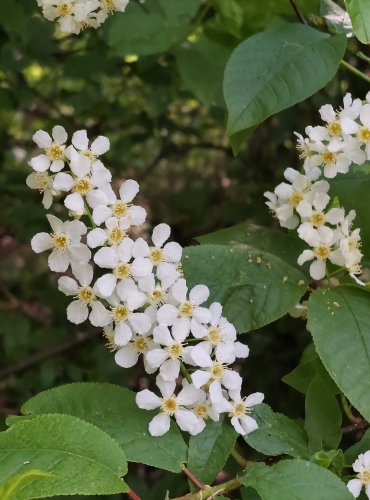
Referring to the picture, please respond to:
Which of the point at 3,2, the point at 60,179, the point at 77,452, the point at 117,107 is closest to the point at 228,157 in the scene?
the point at 117,107

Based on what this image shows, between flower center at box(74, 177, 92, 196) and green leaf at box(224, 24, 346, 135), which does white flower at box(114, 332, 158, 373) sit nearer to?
flower center at box(74, 177, 92, 196)

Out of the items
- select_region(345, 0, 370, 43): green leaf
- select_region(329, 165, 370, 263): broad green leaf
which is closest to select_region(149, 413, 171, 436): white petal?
select_region(329, 165, 370, 263): broad green leaf

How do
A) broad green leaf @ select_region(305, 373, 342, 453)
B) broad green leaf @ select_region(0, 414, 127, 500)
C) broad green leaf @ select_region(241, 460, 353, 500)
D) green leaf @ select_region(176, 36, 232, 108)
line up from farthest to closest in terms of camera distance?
green leaf @ select_region(176, 36, 232, 108)
broad green leaf @ select_region(305, 373, 342, 453)
broad green leaf @ select_region(241, 460, 353, 500)
broad green leaf @ select_region(0, 414, 127, 500)

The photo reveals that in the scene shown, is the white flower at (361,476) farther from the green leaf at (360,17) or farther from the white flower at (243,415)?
the green leaf at (360,17)

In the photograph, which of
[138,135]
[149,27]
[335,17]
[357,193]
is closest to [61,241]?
[357,193]

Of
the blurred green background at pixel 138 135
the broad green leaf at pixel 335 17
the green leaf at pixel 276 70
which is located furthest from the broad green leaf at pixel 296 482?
the broad green leaf at pixel 335 17

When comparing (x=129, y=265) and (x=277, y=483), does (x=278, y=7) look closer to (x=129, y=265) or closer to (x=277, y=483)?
(x=129, y=265)
